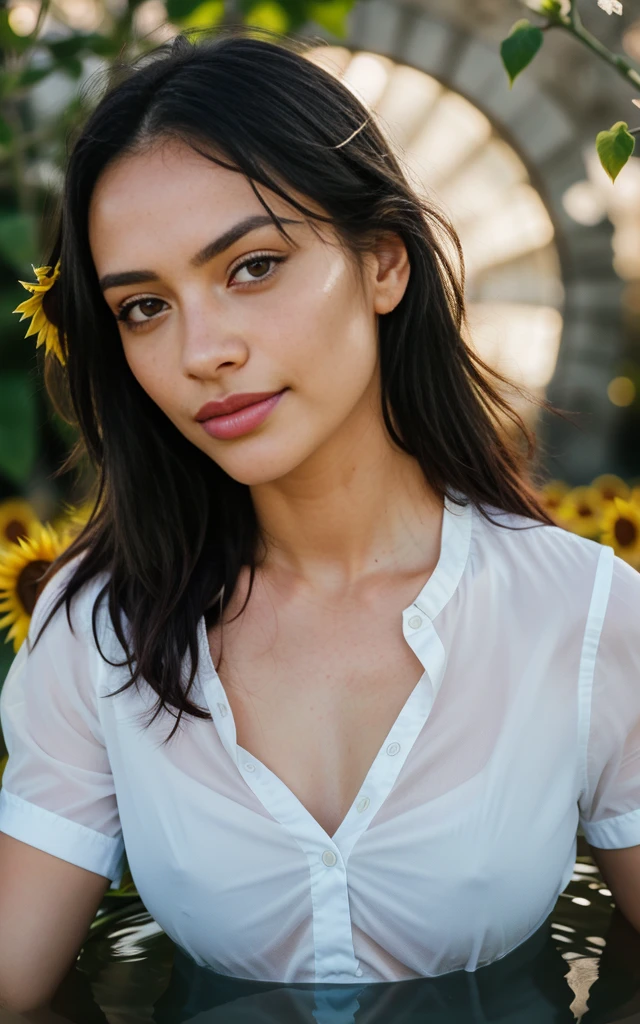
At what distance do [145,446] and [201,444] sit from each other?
263mm

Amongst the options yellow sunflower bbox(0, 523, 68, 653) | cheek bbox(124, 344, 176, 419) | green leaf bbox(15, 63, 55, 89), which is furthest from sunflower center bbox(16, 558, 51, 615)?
green leaf bbox(15, 63, 55, 89)

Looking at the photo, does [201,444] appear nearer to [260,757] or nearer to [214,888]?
[260,757]

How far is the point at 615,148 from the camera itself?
1.21 metres

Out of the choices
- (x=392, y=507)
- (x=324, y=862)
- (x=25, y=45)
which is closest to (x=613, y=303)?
(x=25, y=45)

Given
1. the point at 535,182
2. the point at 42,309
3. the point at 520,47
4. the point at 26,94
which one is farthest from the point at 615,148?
the point at 535,182

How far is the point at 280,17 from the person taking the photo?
106 inches

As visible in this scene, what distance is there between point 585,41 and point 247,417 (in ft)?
1.91

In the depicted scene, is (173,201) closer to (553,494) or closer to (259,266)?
(259,266)

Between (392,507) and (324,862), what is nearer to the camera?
(324,862)

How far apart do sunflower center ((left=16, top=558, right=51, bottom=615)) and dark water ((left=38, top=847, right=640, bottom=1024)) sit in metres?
0.50

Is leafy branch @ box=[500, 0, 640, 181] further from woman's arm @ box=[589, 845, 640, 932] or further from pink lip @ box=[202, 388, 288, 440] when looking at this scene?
woman's arm @ box=[589, 845, 640, 932]

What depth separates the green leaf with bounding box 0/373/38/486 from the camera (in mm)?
2668

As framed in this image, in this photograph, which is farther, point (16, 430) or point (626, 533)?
point (16, 430)

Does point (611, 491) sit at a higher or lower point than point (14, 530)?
lower
